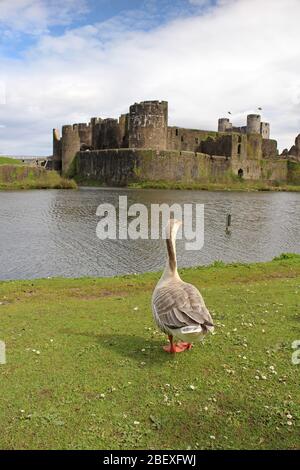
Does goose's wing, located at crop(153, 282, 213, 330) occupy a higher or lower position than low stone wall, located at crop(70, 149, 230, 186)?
lower

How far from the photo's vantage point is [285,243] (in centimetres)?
2705

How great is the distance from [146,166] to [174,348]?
6549 centimetres

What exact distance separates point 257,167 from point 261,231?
60.0m

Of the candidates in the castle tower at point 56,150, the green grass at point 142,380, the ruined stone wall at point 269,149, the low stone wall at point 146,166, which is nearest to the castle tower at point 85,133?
the castle tower at point 56,150

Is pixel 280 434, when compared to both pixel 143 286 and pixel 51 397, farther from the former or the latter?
pixel 143 286

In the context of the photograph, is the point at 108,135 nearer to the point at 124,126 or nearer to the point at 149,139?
the point at 124,126

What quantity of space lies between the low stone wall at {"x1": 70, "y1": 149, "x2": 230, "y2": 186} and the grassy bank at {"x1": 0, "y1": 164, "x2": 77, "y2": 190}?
24.5 ft

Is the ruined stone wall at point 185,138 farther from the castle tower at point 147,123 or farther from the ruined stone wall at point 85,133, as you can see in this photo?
the ruined stone wall at point 85,133

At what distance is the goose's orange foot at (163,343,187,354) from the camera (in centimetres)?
774

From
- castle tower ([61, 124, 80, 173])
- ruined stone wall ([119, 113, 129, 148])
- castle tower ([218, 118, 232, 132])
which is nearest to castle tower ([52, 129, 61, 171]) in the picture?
castle tower ([61, 124, 80, 173])

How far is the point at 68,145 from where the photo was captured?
82938 mm

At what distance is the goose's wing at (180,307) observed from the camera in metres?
6.57

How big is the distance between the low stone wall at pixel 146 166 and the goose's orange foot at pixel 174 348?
212ft

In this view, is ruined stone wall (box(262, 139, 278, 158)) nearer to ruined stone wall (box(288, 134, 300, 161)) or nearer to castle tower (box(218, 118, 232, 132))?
ruined stone wall (box(288, 134, 300, 161))
